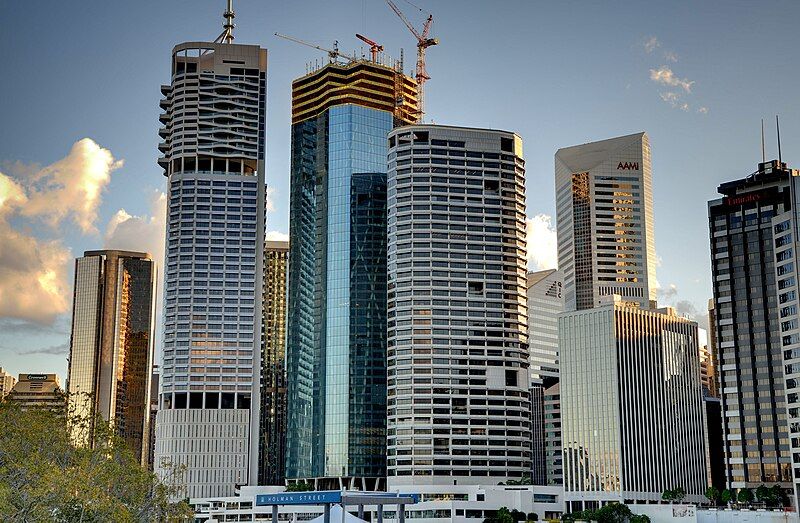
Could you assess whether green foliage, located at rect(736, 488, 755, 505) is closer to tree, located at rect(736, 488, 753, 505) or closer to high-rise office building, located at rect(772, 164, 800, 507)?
tree, located at rect(736, 488, 753, 505)

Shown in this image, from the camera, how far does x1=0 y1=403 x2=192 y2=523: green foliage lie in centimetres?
7188

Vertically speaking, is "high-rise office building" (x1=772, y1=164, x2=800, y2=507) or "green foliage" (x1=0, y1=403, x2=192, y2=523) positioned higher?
"high-rise office building" (x1=772, y1=164, x2=800, y2=507)

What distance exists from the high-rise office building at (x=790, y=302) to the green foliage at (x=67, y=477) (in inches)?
4439

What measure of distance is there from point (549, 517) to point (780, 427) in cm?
4520

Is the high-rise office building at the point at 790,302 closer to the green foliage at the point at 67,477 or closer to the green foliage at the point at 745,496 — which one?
the green foliage at the point at 745,496

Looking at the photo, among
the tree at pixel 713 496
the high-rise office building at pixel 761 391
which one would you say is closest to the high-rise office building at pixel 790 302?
the high-rise office building at pixel 761 391

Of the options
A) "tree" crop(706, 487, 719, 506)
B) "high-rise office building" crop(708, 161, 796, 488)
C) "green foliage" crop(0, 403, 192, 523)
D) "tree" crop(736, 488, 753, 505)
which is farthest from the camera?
"high-rise office building" crop(708, 161, 796, 488)

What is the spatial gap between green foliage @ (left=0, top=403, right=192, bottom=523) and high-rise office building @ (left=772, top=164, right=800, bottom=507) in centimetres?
11276

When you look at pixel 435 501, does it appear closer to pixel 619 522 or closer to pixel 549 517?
Answer: pixel 549 517

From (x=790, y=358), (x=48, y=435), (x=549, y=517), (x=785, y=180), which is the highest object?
(x=785, y=180)

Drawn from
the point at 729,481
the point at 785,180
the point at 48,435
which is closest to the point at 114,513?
the point at 48,435

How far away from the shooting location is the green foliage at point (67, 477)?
71875mm

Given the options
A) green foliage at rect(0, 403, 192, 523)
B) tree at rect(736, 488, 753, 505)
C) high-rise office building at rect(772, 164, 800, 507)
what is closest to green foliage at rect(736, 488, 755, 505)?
tree at rect(736, 488, 753, 505)

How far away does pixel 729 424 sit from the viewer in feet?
652
